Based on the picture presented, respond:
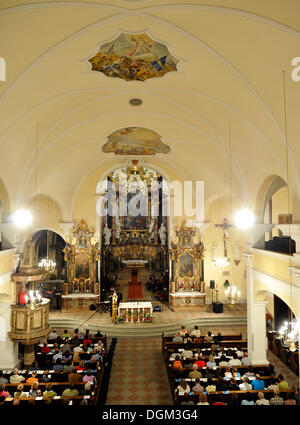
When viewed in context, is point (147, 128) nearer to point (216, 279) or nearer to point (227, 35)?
point (227, 35)

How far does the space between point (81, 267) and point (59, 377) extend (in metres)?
10.8

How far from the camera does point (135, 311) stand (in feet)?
57.6

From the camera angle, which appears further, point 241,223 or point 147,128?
point 147,128

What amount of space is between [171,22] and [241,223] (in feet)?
25.5

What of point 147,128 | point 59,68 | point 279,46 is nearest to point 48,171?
point 147,128

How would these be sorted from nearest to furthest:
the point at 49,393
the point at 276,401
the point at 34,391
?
the point at 276,401 < the point at 49,393 < the point at 34,391

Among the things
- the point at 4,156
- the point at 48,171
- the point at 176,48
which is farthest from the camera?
the point at 48,171

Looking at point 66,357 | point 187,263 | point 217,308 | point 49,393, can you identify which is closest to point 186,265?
point 187,263

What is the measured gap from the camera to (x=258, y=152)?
35.3ft

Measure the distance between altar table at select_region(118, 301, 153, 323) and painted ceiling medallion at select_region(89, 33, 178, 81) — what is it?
38.5ft

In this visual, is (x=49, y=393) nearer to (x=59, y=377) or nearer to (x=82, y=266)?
(x=59, y=377)

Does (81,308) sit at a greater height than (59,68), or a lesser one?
lesser

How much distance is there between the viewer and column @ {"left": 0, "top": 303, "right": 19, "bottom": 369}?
12109 mm

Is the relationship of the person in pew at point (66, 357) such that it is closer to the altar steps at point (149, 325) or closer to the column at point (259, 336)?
the altar steps at point (149, 325)
